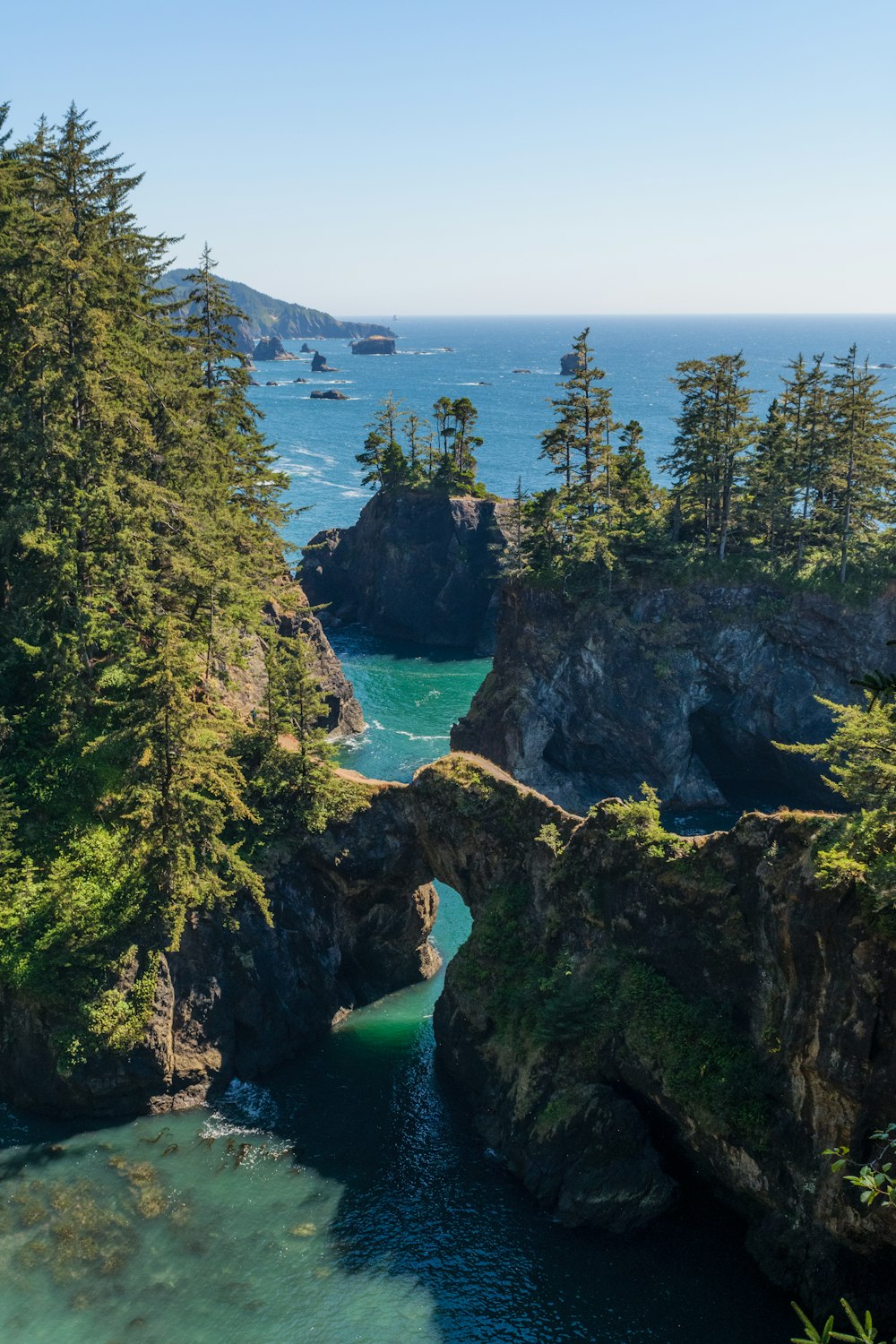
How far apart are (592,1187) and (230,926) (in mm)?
17990

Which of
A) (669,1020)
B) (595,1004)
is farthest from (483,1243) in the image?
(669,1020)

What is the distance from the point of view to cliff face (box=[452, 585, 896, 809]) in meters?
69.3

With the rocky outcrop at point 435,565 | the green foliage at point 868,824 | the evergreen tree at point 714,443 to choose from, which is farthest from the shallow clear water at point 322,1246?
the rocky outcrop at point 435,565

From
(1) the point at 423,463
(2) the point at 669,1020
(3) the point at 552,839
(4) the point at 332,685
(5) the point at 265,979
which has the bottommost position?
(5) the point at 265,979

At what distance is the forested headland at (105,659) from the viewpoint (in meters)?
40.9

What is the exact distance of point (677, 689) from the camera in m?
70.4

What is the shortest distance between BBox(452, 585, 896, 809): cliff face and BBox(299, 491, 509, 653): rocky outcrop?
33803mm

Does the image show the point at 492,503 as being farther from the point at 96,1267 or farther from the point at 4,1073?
the point at 96,1267

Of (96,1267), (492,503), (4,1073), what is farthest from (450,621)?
(96,1267)

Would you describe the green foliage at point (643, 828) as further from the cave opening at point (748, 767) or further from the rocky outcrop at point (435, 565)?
the rocky outcrop at point (435, 565)

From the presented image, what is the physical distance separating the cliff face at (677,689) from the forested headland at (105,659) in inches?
1033

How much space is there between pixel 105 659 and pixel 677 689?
131 ft

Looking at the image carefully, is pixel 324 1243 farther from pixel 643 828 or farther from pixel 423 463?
pixel 423 463

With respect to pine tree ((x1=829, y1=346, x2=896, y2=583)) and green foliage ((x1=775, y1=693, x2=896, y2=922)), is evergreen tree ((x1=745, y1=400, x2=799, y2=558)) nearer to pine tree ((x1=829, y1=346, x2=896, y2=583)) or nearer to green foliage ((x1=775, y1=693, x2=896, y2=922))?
pine tree ((x1=829, y1=346, x2=896, y2=583))
